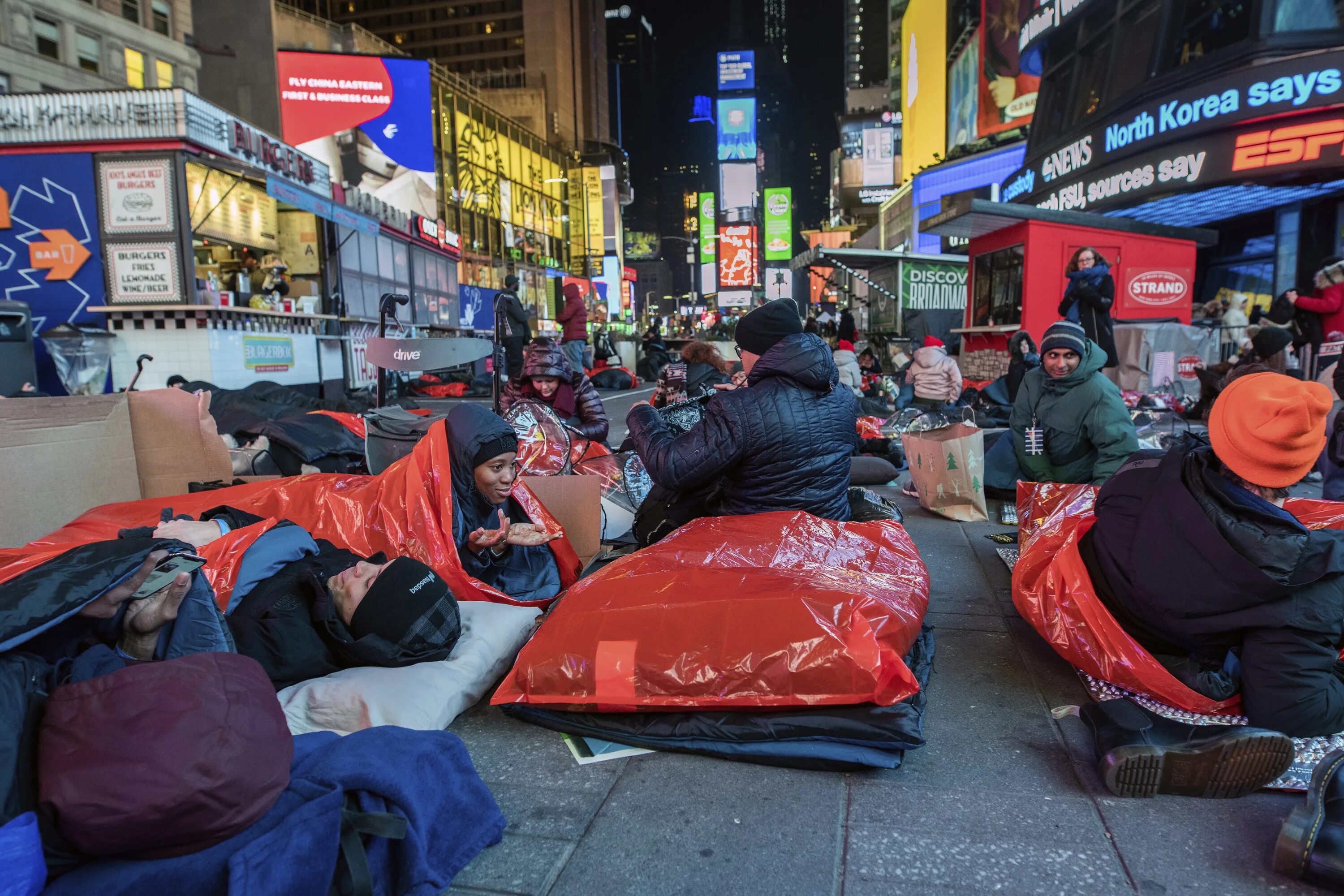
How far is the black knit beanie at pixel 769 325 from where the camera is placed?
3449 mm

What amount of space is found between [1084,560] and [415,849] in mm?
2286

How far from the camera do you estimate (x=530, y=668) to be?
243cm

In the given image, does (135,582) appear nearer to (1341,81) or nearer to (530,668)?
(530,668)

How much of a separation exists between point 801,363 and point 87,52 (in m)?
30.5

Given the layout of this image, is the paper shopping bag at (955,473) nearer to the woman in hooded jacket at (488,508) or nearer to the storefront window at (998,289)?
the woman in hooded jacket at (488,508)

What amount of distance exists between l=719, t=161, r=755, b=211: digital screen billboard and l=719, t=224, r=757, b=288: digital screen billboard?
11.5ft

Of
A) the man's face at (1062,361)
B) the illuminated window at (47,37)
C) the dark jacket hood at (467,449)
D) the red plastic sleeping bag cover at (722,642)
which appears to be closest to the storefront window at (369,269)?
the dark jacket hood at (467,449)

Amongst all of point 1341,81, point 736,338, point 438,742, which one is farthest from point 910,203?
point 438,742

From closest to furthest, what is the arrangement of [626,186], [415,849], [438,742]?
[415,849], [438,742], [626,186]

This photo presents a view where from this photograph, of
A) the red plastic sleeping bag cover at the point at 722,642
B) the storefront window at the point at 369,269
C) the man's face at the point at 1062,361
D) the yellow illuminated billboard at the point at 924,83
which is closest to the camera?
the red plastic sleeping bag cover at the point at 722,642

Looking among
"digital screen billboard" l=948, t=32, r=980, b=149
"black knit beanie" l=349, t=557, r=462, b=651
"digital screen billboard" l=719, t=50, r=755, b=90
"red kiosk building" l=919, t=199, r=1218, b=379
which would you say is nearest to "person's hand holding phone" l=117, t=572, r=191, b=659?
"black knit beanie" l=349, t=557, r=462, b=651

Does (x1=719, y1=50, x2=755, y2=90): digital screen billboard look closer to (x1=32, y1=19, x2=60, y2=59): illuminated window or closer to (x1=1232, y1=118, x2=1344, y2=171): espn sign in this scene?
(x1=32, y1=19, x2=60, y2=59): illuminated window

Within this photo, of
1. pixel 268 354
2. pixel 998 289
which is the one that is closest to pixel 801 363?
pixel 268 354

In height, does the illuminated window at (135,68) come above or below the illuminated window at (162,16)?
below
